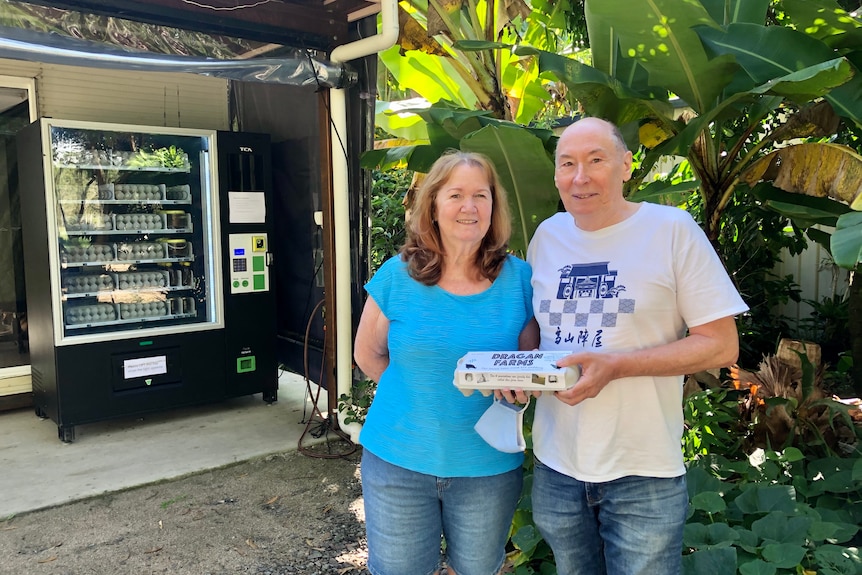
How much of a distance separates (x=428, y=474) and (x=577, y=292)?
25.6 inches

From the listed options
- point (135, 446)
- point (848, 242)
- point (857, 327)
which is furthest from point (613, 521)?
point (135, 446)

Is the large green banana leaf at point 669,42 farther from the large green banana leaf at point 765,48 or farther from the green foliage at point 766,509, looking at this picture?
the green foliage at point 766,509

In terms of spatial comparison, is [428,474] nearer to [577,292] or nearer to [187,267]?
[577,292]

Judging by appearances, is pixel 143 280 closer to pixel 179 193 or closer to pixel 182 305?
pixel 182 305

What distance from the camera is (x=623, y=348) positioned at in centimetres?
172

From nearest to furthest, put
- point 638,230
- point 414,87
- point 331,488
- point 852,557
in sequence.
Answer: point 638,230, point 852,557, point 331,488, point 414,87

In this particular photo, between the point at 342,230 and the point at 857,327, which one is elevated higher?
the point at 342,230

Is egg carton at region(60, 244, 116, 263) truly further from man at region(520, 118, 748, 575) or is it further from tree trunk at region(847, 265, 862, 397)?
tree trunk at region(847, 265, 862, 397)

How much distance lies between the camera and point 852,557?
7.63ft

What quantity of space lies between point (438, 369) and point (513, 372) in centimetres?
31

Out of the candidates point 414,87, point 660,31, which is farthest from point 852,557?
point 414,87

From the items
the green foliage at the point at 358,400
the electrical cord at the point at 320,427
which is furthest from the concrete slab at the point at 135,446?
the green foliage at the point at 358,400

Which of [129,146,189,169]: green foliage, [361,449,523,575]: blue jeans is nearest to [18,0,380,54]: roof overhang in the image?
[129,146,189,169]: green foliage

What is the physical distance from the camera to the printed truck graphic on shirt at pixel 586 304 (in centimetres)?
172
